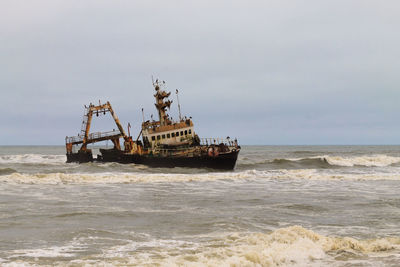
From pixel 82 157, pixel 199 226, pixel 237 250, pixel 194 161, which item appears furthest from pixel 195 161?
pixel 237 250

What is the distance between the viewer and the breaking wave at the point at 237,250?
746 centimetres

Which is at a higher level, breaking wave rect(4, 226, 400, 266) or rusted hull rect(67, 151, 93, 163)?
rusted hull rect(67, 151, 93, 163)

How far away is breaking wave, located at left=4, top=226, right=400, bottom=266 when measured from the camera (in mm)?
7461

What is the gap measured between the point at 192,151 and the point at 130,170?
5179 mm

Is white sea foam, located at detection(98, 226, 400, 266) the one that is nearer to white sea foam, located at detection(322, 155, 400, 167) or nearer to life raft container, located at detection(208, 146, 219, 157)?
life raft container, located at detection(208, 146, 219, 157)

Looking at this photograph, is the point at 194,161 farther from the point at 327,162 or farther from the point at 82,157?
the point at 327,162

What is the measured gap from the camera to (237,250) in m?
8.08

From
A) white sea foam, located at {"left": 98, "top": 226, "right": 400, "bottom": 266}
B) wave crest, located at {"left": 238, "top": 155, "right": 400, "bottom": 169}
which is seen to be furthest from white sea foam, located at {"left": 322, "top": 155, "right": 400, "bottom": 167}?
white sea foam, located at {"left": 98, "top": 226, "right": 400, "bottom": 266}

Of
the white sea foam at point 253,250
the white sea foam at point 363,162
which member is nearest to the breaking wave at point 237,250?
the white sea foam at point 253,250

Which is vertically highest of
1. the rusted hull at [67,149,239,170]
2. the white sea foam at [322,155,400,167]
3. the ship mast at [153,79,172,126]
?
the ship mast at [153,79,172,126]

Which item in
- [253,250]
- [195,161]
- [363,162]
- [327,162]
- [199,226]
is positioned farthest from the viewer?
[363,162]

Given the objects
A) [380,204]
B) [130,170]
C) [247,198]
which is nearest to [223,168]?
[130,170]

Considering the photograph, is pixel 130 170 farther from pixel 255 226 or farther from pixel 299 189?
pixel 255 226

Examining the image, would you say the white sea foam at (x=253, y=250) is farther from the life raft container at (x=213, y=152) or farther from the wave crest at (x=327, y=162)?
the wave crest at (x=327, y=162)
